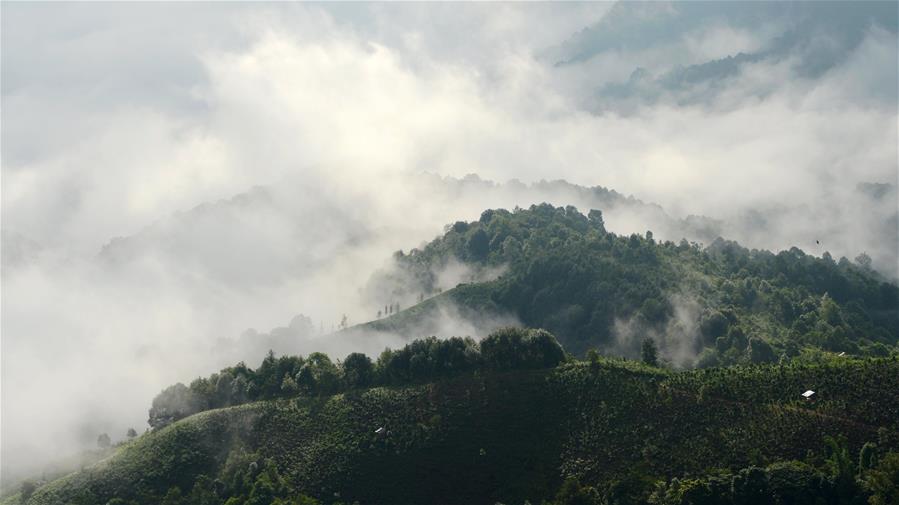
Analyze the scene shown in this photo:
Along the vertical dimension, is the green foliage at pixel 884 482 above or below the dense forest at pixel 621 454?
below

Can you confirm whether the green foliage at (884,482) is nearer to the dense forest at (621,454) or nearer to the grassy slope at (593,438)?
the dense forest at (621,454)

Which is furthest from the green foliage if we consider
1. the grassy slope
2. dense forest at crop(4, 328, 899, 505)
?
the grassy slope

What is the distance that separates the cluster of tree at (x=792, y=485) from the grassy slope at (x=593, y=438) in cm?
501

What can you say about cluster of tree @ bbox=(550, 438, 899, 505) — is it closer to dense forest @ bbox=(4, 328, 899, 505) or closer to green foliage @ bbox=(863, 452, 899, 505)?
green foliage @ bbox=(863, 452, 899, 505)

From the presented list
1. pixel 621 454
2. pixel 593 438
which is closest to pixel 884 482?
pixel 621 454

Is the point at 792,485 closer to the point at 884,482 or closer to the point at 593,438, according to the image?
the point at 884,482

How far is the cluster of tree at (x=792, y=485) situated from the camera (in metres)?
151

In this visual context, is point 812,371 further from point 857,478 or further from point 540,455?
point 540,455

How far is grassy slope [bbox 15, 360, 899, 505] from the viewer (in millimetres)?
170000

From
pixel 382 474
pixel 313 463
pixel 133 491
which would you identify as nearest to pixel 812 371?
pixel 382 474

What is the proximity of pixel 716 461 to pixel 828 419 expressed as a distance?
20938 mm

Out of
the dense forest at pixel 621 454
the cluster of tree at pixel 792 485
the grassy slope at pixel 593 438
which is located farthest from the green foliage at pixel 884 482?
the grassy slope at pixel 593 438

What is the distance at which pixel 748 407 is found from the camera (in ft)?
588

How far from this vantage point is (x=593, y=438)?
185125 mm
